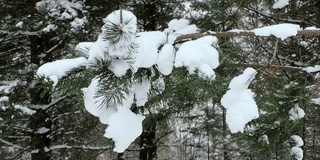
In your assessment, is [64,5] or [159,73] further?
[64,5]

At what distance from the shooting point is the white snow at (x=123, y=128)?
6.12ft

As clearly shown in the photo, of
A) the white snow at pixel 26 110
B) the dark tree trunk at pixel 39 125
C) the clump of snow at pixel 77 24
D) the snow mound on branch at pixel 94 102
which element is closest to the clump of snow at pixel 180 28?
the snow mound on branch at pixel 94 102

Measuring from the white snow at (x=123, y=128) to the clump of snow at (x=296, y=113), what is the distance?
8.15 feet

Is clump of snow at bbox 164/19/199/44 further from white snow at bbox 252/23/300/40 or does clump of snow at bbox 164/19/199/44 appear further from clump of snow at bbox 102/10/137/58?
clump of snow at bbox 102/10/137/58

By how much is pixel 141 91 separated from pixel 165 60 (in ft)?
0.70

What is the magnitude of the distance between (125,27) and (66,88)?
0.55 metres

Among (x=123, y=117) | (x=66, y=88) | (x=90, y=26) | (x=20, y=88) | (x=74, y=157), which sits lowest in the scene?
(x=123, y=117)

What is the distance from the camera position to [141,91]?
2154 millimetres

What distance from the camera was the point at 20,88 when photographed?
7.73 meters

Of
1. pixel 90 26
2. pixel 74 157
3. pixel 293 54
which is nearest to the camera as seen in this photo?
pixel 293 54

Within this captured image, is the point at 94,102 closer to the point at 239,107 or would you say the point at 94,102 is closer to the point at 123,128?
the point at 123,128

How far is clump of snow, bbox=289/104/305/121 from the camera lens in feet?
13.0

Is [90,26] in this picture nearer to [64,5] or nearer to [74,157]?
[64,5]

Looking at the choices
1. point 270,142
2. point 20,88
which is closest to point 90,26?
point 20,88
